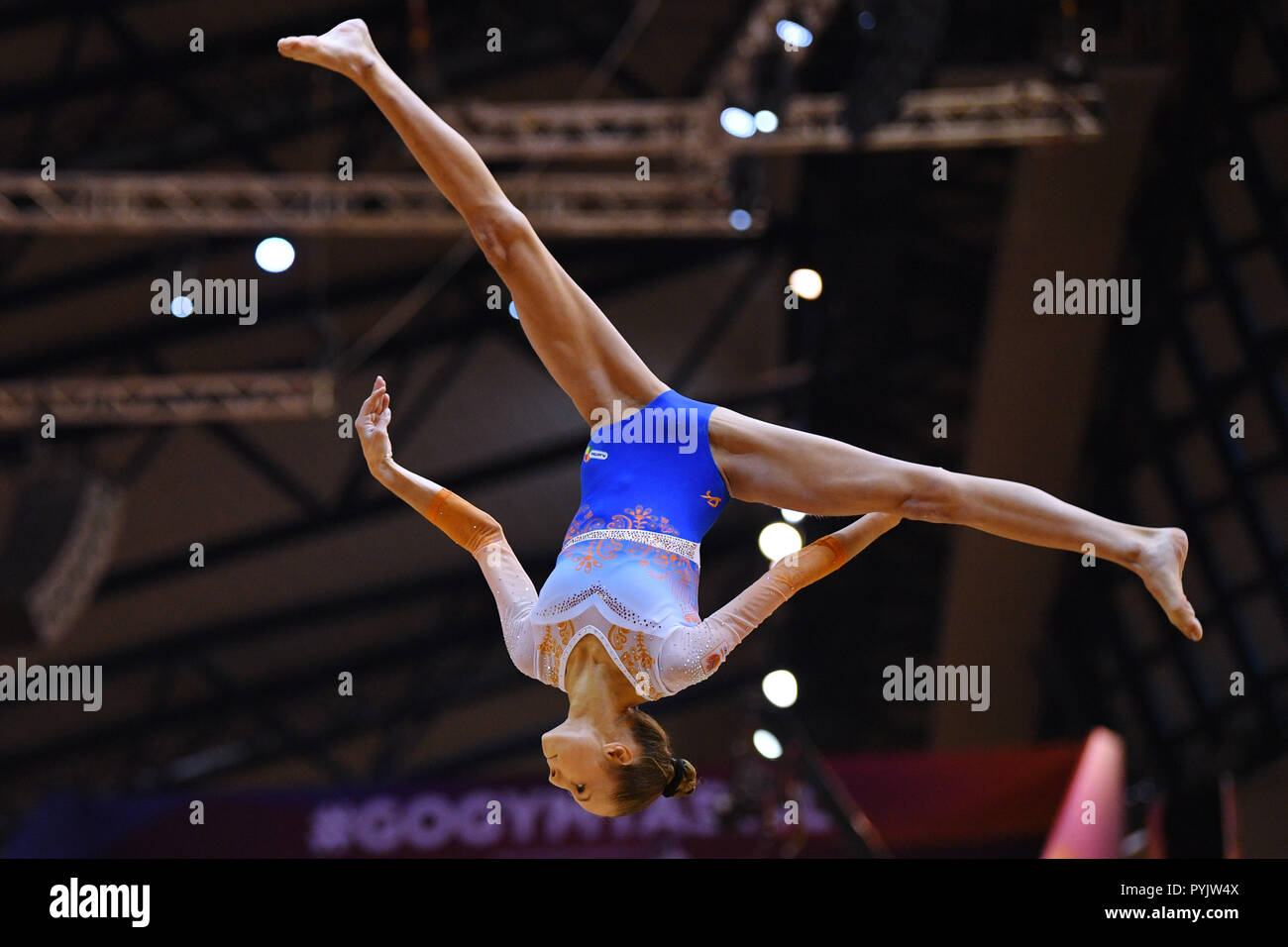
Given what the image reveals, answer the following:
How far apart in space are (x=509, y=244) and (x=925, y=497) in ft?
4.23

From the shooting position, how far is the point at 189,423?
11977mm

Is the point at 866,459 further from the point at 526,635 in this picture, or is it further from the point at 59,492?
the point at 59,492

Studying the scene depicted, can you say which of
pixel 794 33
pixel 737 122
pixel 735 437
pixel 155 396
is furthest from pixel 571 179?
pixel 735 437

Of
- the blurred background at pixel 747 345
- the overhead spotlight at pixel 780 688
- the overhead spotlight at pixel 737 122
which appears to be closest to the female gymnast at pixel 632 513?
the blurred background at pixel 747 345

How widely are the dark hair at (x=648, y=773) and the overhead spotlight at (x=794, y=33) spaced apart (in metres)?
5.02

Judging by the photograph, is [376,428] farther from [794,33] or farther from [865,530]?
[794,33]

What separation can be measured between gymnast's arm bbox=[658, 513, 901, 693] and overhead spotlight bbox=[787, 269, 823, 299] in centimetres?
584

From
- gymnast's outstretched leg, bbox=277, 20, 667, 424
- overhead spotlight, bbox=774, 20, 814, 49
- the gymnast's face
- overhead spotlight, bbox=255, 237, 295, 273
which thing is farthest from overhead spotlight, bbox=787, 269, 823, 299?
the gymnast's face

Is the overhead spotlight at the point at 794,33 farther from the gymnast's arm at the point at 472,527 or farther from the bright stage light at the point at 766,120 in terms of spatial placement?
the gymnast's arm at the point at 472,527

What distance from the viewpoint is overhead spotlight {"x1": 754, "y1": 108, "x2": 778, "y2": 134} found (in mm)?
8078

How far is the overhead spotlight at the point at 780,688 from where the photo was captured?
10.6 meters

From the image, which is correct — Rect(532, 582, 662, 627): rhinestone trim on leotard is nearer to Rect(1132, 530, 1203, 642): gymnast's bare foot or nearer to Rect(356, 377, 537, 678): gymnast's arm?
Rect(356, 377, 537, 678): gymnast's arm
